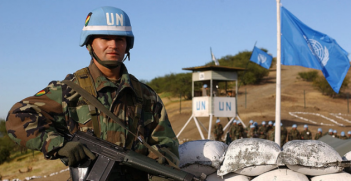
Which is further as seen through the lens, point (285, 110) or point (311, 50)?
point (285, 110)

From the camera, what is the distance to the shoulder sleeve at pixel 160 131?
2.62 meters

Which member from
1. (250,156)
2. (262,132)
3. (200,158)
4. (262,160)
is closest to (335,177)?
(262,160)

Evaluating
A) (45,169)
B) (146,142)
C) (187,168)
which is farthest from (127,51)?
(45,169)

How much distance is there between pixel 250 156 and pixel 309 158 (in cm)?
55

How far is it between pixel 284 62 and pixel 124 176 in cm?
871

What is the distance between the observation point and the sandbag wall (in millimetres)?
3744

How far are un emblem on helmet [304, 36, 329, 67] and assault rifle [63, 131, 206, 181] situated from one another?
28.6 ft

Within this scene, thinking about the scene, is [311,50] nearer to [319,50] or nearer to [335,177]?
[319,50]

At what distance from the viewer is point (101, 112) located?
2393 mm

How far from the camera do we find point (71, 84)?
237cm

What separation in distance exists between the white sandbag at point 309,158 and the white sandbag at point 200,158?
622 millimetres

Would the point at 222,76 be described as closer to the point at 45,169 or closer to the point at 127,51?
the point at 45,169

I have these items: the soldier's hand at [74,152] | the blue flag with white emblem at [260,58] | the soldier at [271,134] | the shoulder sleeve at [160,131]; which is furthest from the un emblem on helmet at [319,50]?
the soldier's hand at [74,152]

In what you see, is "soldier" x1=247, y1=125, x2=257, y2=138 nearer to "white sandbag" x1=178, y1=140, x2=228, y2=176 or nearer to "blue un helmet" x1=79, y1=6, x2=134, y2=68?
"white sandbag" x1=178, y1=140, x2=228, y2=176
